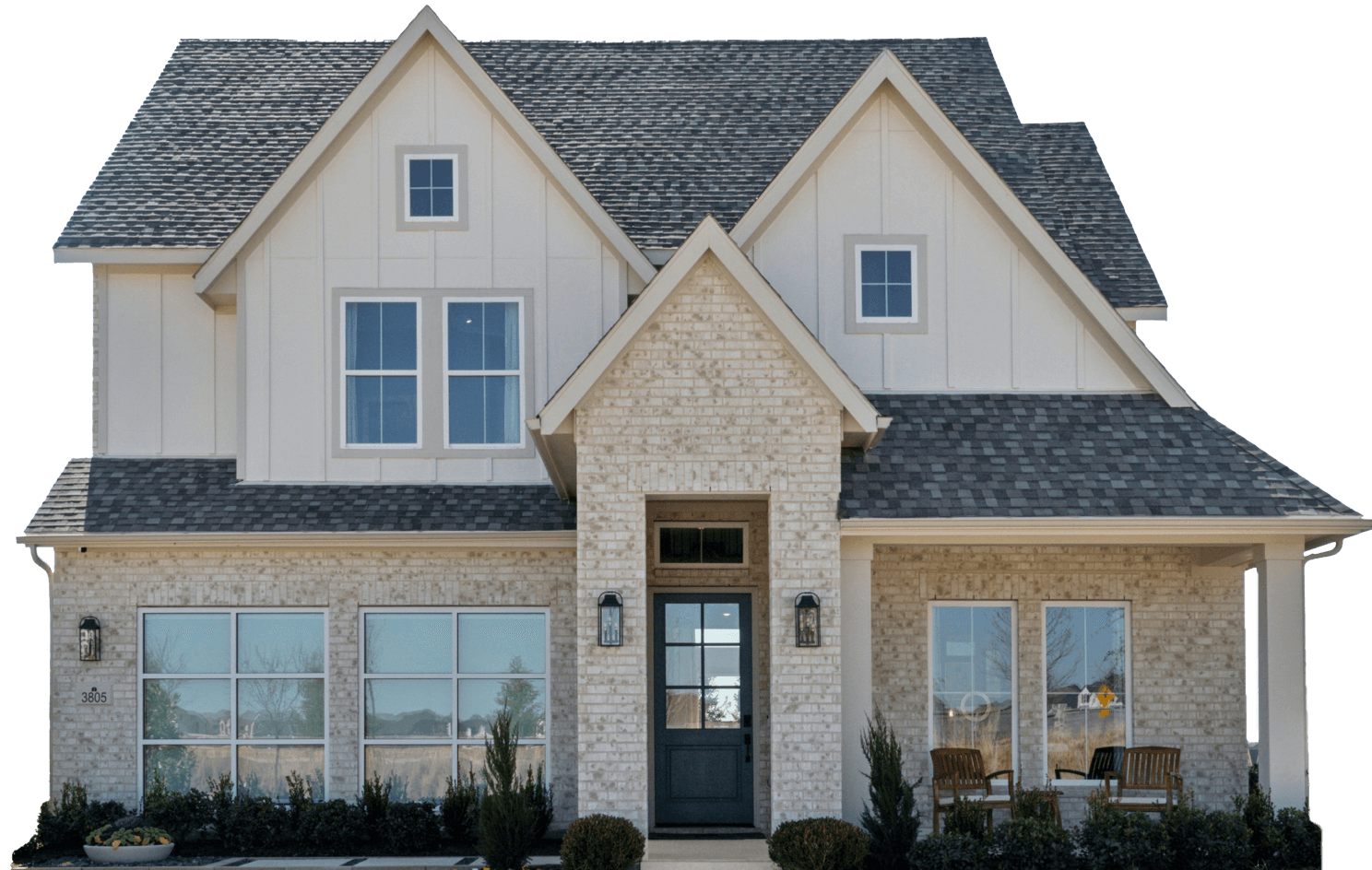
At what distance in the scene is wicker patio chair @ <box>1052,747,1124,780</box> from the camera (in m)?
16.4

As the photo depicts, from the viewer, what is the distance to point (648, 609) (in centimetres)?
1702

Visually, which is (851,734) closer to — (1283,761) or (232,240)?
(1283,761)

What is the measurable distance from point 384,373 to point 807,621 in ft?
19.5

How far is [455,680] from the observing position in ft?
55.0

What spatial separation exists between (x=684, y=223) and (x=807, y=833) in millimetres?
7783

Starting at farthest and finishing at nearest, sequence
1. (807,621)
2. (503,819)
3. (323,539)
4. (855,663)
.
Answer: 1. (323,539)
2. (855,663)
3. (807,621)
4. (503,819)

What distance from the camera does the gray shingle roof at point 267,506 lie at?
1655 cm

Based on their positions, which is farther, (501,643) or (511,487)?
(511,487)

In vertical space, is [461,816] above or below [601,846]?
below

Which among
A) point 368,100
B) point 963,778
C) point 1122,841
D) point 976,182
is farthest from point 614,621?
point 368,100

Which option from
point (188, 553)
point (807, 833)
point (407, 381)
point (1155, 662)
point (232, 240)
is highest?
point (232, 240)

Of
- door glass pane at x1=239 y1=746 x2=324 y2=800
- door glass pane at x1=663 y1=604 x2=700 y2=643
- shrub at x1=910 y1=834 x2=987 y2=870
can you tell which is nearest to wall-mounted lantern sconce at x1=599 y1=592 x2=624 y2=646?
door glass pane at x1=663 y1=604 x2=700 y2=643

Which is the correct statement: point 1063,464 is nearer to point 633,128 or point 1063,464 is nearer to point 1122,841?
point 1122,841

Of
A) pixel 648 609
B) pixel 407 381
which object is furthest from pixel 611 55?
pixel 648 609
